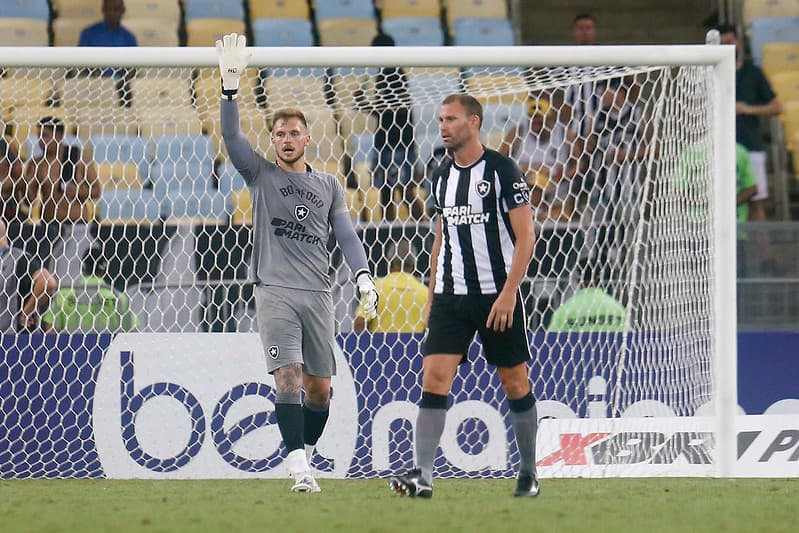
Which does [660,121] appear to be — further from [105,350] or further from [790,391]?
[105,350]

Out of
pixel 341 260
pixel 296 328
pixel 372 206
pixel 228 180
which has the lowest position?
pixel 296 328

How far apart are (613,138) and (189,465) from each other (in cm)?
341

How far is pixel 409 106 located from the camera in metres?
8.87

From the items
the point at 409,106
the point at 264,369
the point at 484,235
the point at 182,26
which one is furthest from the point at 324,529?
the point at 182,26

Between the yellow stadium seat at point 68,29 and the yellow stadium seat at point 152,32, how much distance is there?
0.37 meters

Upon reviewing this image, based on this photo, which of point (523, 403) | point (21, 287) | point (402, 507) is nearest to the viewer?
point (402, 507)

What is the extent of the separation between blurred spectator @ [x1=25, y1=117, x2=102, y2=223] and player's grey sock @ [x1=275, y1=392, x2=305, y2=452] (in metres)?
2.84

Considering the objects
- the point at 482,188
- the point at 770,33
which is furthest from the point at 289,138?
the point at 770,33

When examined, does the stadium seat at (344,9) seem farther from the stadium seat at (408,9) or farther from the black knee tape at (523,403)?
the black knee tape at (523,403)

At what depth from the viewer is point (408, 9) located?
43.8 ft

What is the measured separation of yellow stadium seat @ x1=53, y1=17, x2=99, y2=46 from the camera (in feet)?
40.5

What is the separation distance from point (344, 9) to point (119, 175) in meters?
4.65

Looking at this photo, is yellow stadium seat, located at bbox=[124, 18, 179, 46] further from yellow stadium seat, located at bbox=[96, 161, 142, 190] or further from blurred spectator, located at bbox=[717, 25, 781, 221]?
blurred spectator, located at bbox=[717, 25, 781, 221]

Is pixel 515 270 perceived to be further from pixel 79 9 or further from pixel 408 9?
pixel 79 9
